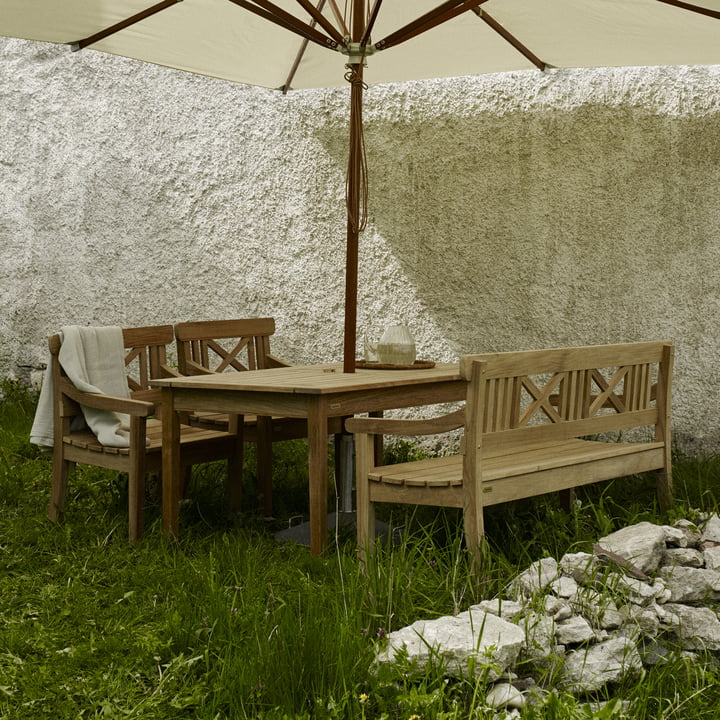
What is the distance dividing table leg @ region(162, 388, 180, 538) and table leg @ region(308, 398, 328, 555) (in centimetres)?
65

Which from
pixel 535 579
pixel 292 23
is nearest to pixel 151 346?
pixel 292 23

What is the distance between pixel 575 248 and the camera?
213 inches

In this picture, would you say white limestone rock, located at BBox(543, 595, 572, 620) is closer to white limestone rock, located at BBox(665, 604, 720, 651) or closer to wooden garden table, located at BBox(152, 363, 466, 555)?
white limestone rock, located at BBox(665, 604, 720, 651)

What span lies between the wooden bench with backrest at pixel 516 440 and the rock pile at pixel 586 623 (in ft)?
1.03

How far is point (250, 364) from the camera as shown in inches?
206

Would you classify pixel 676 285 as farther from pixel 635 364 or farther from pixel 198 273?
pixel 198 273

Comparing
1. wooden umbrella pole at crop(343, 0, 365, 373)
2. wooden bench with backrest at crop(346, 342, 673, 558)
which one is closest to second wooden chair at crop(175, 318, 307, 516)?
wooden umbrella pole at crop(343, 0, 365, 373)

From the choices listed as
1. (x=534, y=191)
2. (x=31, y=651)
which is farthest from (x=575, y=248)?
(x=31, y=651)

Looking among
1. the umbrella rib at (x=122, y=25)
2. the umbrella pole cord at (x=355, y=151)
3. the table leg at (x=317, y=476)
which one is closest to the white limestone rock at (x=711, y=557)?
the table leg at (x=317, y=476)

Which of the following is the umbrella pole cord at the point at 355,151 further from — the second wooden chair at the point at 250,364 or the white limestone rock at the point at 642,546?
the white limestone rock at the point at 642,546

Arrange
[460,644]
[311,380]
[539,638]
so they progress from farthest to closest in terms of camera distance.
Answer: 1. [311,380]
2. [539,638]
3. [460,644]

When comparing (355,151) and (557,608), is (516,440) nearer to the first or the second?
(557,608)

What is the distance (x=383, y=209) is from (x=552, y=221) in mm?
1063

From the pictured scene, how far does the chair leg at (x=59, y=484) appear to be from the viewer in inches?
165
